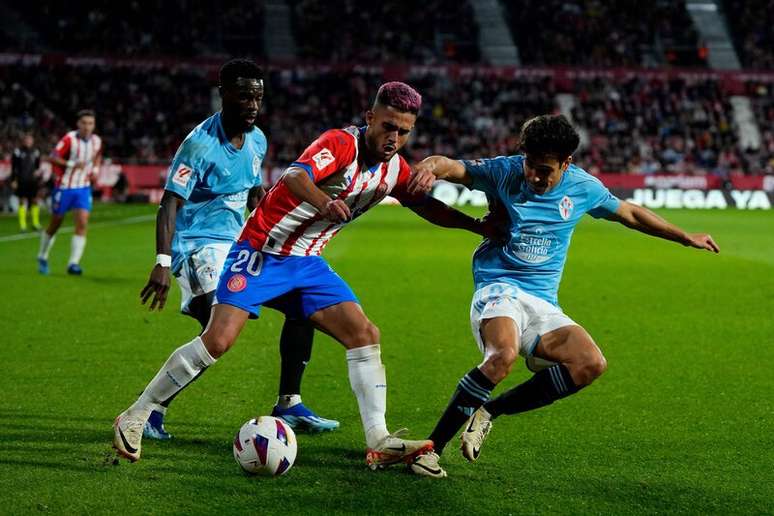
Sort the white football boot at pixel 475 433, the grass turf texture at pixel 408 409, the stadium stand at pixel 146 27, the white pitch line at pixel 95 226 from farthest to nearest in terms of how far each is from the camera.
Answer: the stadium stand at pixel 146 27, the white pitch line at pixel 95 226, the white football boot at pixel 475 433, the grass turf texture at pixel 408 409

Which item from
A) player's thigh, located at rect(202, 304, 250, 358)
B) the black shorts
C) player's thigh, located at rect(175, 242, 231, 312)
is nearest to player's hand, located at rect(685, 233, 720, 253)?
Answer: player's thigh, located at rect(202, 304, 250, 358)

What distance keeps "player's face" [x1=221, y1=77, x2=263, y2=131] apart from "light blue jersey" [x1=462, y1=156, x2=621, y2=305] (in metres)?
1.28

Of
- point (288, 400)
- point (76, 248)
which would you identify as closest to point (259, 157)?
point (288, 400)

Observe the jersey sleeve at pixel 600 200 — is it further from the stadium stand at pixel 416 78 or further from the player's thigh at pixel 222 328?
the stadium stand at pixel 416 78

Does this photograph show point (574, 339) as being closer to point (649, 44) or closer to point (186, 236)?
point (186, 236)

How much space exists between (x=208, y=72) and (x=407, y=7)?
1095 cm

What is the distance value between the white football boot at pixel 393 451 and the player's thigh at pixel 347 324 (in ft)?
1.69

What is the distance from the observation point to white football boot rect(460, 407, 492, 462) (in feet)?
16.5

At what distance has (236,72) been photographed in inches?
223

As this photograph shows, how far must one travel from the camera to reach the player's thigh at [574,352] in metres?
5.18

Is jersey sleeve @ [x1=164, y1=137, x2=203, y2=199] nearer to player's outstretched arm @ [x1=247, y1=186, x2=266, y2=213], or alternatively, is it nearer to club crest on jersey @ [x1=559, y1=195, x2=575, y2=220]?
player's outstretched arm @ [x1=247, y1=186, x2=266, y2=213]

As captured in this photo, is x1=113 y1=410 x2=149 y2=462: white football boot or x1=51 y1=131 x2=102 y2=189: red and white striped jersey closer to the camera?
x1=113 y1=410 x2=149 y2=462: white football boot

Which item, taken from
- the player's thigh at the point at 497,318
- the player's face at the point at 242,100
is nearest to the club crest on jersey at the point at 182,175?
the player's face at the point at 242,100

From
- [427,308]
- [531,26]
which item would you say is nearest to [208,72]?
[531,26]
